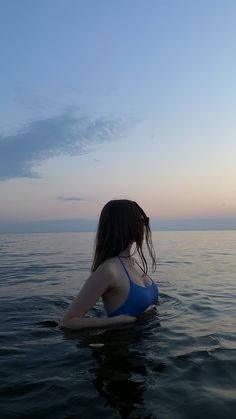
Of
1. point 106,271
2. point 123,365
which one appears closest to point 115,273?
point 106,271

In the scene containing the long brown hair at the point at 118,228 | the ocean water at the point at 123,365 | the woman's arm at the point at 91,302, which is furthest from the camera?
the long brown hair at the point at 118,228

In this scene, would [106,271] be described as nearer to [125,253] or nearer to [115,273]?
[115,273]

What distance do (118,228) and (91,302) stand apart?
2.91 feet

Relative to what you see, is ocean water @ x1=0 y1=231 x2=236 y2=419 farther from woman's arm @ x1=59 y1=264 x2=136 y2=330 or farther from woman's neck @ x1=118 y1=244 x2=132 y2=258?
woman's neck @ x1=118 y1=244 x2=132 y2=258

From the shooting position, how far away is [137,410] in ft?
11.2

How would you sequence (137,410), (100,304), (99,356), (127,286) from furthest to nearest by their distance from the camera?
(100,304)
(127,286)
(99,356)
(137,410)

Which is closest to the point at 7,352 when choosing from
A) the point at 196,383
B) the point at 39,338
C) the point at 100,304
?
the point at 39,338

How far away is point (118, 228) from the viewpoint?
4938mm

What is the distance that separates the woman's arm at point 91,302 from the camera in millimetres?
4805

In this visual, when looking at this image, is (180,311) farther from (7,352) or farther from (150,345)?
(7,352)

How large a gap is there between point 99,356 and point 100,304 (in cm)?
350

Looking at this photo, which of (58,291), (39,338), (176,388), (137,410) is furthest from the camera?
(58,291)

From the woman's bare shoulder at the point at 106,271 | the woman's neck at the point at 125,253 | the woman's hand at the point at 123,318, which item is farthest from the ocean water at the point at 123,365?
the woman's neck at the point at 125,253

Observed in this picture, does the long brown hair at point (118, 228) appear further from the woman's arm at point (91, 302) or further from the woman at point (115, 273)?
the woman's arm at point (91, 302)
